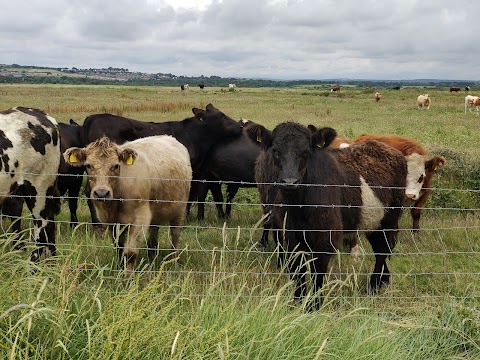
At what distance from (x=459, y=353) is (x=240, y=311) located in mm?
1788

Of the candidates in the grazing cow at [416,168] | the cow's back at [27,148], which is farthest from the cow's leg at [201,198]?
the cow's back at [27,148]

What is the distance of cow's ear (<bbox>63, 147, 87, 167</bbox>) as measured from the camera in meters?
5.51

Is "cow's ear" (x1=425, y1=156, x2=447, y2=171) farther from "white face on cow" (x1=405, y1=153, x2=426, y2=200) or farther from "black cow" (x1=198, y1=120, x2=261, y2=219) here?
"black cow" (x1=198, y1=120, x2=261, y2=219)

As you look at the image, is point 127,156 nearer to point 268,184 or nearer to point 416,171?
point 268,184

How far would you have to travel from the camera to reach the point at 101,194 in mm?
5230

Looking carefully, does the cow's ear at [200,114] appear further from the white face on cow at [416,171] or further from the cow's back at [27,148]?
the white face on cow at [416,171]

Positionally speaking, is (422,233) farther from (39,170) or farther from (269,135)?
(39,170)

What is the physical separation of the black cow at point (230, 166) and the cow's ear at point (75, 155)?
425 centimetres

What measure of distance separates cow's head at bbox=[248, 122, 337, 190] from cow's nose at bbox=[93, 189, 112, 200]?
1.86 meters

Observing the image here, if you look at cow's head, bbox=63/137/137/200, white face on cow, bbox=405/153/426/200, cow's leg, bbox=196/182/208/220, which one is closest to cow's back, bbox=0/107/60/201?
cow's head, bbox=63/137/137/200

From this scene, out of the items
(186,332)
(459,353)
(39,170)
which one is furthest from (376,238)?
(39,170)

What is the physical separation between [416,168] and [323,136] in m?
3.36

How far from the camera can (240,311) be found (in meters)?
3.50

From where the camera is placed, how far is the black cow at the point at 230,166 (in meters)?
9.69
